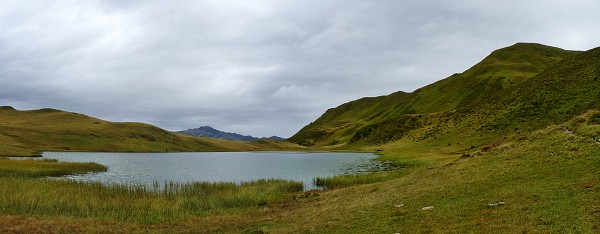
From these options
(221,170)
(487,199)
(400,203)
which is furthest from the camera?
(221,170)

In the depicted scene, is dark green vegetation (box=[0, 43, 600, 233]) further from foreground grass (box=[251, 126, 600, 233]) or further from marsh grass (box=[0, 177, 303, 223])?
marsh grass (box=[0, 177, 303, 223])

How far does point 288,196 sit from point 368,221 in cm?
1872

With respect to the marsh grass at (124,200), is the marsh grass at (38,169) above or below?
above

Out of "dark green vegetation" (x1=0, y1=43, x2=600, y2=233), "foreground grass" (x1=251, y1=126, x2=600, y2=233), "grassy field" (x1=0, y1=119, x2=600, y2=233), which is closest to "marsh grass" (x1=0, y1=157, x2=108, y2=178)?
"grassy field" (x1=0, y1=119, x2=600, y2=233)

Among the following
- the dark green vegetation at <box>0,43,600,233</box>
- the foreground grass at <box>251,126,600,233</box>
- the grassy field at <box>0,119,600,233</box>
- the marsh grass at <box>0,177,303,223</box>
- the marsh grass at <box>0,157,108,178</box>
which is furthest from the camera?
the marsh grass at <box>0,157,108,178</box>

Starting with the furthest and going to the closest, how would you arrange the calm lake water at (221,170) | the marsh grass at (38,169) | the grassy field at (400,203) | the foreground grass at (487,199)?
the calm lake water at (221,170), the marsh grass at (38,169), the grassy field at (400,203), the foreground grass at (487,199)

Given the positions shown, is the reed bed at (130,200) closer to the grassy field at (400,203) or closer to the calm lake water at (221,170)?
the grassy field at (400,203)

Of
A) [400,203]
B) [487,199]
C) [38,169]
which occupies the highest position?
[38,169]

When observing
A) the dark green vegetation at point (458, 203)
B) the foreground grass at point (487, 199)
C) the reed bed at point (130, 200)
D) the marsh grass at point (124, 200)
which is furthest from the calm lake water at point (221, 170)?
the foreground grass at point (487, 199)

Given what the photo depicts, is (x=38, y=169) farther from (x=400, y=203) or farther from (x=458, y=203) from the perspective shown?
(x=458, y=203)

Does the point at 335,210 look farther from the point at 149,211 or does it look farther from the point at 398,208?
the point at 149,211

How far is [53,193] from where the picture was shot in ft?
116

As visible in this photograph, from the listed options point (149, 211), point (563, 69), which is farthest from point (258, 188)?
point (563, 69)

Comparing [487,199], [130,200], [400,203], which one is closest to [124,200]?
[130,200]
